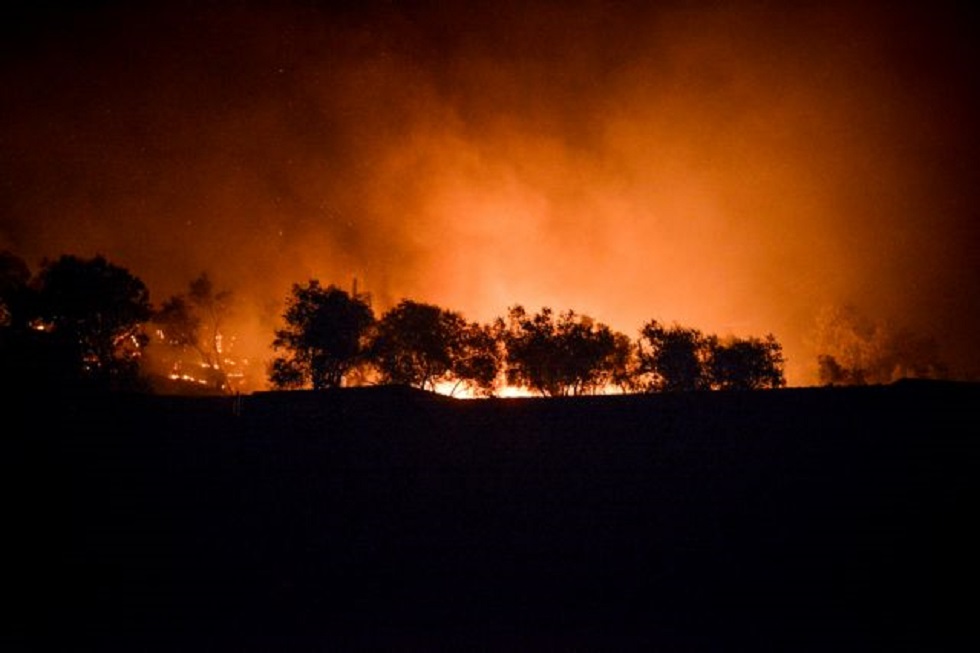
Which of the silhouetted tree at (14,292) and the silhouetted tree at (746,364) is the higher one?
the silhouetted tree at (14,292)

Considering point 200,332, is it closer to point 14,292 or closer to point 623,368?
point 14,292

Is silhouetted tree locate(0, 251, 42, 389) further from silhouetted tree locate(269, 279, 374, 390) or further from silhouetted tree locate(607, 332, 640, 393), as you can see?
silhouetted tree locate(607, 332, 640, 393)

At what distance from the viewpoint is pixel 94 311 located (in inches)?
1457

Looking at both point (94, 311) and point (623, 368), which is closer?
point (94, 311)

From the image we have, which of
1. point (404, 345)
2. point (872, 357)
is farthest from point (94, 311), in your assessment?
point (872, 357)

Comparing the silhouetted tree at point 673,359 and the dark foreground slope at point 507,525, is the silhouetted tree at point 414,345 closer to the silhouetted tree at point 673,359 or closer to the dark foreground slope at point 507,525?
the silhouetted tree at point 673,359

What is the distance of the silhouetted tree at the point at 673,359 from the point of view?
40.8 meters

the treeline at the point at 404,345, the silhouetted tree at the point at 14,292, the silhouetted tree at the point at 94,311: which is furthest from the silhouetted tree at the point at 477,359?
the silhouetted tree at the point at 14,292

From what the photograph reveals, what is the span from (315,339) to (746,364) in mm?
29307

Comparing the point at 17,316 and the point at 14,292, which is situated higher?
the point at 14,292

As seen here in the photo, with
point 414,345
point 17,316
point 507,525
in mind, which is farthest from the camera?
point 414,345

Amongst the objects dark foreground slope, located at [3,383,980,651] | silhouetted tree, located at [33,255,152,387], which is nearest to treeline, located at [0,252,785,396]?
silhouetted tree, located at [33,255,152,387]

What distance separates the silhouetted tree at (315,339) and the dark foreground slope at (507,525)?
78.4 ft

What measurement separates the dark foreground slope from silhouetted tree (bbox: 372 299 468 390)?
25651 mm
